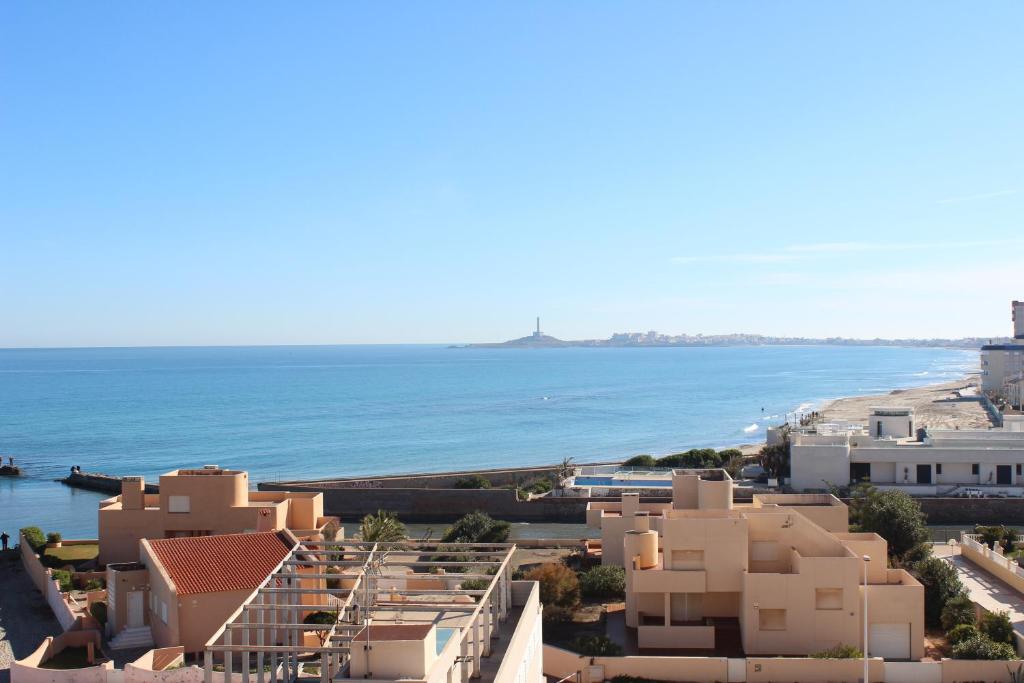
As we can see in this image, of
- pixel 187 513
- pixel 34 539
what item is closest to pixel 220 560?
pixel 187 513

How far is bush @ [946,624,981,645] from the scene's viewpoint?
21141mm

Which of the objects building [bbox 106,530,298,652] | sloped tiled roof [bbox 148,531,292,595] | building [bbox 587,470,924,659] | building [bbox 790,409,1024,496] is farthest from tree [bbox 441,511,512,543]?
building [bbox 790,409,1024,496]

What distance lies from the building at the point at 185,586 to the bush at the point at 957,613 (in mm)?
15763

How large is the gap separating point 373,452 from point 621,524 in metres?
50.8

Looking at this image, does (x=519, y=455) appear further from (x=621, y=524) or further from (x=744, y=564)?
(x=744, y=564)

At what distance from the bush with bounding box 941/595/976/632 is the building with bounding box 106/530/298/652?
15.8 metres

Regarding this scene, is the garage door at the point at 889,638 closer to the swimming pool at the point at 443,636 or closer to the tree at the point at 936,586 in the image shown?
the tree at the point at 936,586

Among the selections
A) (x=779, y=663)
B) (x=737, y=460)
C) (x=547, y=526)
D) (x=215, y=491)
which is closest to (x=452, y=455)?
(x=737, y=460)

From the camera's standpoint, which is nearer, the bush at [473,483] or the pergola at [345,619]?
the pergola at [345,619]

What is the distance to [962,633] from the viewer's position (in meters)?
21.4

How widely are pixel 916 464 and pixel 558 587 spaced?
1070 inches

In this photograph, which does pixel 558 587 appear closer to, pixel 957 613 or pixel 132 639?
pixel 957 613

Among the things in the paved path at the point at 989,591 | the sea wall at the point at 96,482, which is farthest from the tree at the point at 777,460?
the sea wall at the point at 96,482

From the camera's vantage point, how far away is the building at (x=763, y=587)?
21.4m
